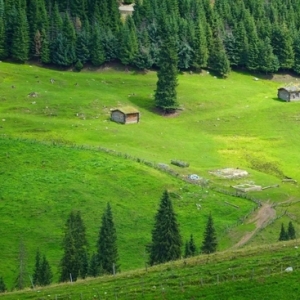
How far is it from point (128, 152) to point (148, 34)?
219 ft

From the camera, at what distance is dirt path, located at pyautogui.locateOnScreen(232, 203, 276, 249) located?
8650cm

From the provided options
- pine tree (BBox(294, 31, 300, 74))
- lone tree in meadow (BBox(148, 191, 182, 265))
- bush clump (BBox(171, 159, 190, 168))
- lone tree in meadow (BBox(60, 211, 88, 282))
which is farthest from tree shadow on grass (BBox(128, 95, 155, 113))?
lone tree in meadow (BBox(60, 211, 88, 282))

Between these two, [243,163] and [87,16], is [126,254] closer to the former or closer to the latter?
[243,163]

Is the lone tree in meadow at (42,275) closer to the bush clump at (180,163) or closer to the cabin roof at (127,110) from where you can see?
the bush clump at (180,163)

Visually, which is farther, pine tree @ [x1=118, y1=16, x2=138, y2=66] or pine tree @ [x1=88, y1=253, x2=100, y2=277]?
pine tree @ [x1=118, y1=16, x2=138, y2=66]

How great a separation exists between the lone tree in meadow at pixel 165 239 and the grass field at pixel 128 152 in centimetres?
643

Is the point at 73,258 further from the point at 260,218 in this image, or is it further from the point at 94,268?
the point at 260,218

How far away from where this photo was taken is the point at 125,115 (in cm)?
13138

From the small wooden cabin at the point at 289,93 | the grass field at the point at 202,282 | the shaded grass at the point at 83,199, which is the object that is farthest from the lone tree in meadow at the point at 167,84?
the grass field at the point at 202,282

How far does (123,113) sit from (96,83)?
80.0ft

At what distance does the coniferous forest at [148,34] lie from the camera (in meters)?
163

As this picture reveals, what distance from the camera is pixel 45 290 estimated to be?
177 feet

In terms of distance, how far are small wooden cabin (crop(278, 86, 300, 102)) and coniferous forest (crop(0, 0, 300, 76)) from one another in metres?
18.4

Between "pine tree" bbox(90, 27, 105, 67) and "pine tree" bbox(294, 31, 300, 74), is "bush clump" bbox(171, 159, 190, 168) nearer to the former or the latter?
"pine tree" bbox(90, 27, 105, 67)
